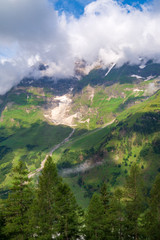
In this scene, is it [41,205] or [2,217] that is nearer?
[41,205]

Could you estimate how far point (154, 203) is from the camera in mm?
46312

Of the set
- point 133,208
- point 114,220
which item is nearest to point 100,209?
point 114,220

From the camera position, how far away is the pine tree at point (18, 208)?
125 ft

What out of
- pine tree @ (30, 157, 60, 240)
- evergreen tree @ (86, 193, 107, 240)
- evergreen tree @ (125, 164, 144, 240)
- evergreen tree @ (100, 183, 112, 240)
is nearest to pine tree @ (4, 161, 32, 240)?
pine tree @ (30, 157, 60, 240)

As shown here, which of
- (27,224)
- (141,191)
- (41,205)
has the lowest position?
(141,191)

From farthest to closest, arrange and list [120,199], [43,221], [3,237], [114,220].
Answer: [120,199], [114,220], [3,237], [43,221]

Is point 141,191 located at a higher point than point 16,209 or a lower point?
lower

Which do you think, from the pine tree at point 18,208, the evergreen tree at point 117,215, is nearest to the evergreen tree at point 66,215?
the pine tree at point 18,208

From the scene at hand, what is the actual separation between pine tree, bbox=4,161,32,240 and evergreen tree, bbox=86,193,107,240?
13480mm

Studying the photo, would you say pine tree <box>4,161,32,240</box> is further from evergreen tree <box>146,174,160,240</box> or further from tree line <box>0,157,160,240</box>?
evergreen tree <box>146,174,160,240</box>

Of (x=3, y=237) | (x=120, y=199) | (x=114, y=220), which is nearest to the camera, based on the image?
Result: (x=3, y=237)

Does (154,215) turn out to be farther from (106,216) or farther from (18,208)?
(18,208)

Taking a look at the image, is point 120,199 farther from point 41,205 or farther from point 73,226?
point 41,205

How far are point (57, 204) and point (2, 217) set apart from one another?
48.1 ft
